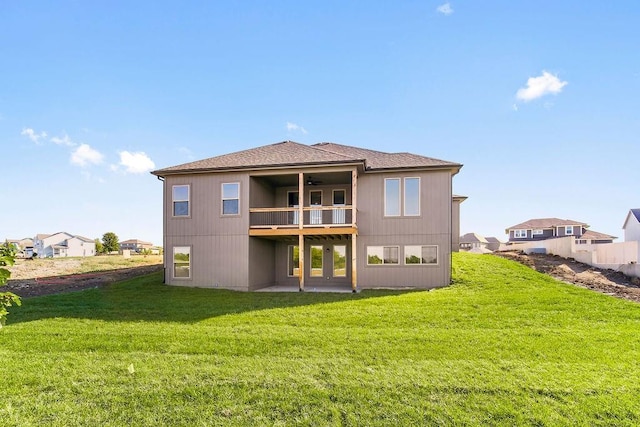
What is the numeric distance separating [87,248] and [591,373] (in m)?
80.1

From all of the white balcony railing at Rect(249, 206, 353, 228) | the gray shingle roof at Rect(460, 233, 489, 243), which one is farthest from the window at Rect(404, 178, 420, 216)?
the gray shingle roof at Rect(460, 233, 489, 243)

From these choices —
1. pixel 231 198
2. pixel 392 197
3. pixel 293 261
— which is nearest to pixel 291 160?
pixel 231 198

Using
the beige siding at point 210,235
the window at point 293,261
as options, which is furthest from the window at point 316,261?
the beige siding at point 210,235

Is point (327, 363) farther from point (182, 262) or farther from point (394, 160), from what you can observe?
point (394, 160)

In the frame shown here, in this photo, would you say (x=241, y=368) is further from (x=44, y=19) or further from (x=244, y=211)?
(x=44, y=19)

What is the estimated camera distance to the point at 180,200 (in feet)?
46.5

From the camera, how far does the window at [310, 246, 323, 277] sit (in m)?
15.4

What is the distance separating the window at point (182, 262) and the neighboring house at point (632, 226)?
30.4 meters

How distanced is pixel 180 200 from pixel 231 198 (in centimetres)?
251

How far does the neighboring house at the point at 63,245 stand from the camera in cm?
6117

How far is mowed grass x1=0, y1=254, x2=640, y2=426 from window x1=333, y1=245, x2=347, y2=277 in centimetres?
537

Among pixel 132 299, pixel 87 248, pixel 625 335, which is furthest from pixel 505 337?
pixel 87 248

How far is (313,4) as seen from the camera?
11.8 m

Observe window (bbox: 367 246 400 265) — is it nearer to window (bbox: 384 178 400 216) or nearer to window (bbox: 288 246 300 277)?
window (bbox: 384 178 400 216)
